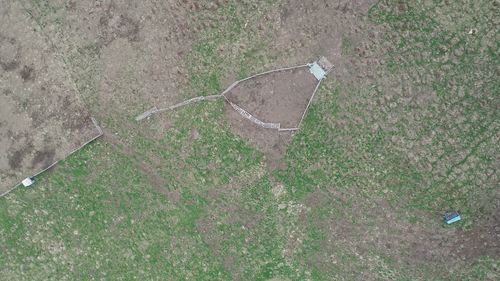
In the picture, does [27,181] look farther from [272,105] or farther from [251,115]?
[272,105]

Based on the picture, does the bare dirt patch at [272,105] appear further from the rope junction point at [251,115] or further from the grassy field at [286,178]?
the grassy field at [286,178]

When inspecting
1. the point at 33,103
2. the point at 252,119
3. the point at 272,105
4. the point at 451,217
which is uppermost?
the point at 33,103

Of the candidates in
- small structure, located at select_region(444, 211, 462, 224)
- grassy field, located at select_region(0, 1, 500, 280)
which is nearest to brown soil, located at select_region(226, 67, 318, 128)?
grassy field, located at select_region(0, 1, 500, 280)

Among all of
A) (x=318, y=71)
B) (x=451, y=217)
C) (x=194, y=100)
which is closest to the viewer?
(x=451, y=217)

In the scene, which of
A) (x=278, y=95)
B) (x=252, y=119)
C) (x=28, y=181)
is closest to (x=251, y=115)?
(x=252, y=119)

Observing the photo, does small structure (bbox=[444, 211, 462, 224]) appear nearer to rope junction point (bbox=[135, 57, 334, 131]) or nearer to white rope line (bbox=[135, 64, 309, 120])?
rope junction point (bbox=[135, 57, 334, 131])

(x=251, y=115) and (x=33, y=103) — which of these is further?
(x=33, y=103)
